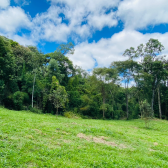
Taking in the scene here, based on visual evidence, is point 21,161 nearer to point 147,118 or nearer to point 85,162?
point 85,162

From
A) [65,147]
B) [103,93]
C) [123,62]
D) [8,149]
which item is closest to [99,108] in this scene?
[103,93]

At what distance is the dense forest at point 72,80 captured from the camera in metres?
23.6

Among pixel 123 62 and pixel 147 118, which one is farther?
pixel 123 62

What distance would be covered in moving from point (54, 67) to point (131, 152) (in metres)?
24.7

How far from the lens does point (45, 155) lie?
211 inches

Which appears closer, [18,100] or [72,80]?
[18,100]

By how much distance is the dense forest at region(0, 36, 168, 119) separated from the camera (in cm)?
2364

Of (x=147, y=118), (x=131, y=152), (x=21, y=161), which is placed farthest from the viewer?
(x=147, y=118)

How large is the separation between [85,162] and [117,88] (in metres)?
28.0

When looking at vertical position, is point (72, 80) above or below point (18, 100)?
above

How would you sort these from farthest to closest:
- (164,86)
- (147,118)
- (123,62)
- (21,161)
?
1. (164,86)
2. (123,62)
3. (147,118)
4. (21,161)

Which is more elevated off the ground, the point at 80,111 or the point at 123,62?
the point at 123,62

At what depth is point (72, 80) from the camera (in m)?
32.2

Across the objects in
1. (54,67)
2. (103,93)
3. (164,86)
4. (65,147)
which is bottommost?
(65,147)
